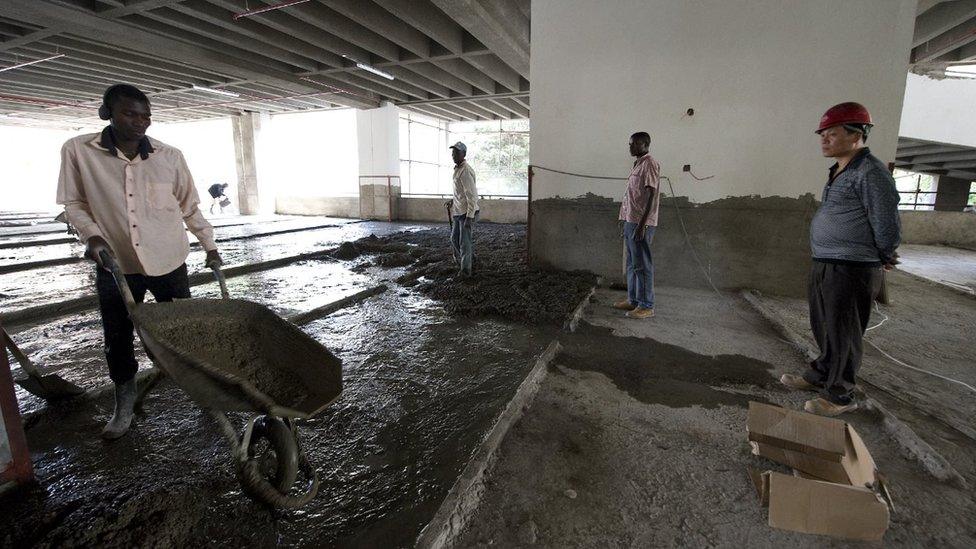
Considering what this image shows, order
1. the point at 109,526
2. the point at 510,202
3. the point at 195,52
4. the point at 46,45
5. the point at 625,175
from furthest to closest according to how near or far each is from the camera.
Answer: the point at 510,202, the point at 195,52, the point at 46,45, the point at 625,175, the point at 109,526

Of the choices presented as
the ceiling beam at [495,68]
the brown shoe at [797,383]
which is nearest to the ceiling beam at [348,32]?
the ceiling beam at [495,68]

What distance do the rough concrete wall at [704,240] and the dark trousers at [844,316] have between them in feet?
8.89

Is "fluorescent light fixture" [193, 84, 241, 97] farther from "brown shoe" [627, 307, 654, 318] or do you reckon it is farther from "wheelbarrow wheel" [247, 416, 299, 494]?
"wheelbarrow wheel" [247, 416, 299, 494]

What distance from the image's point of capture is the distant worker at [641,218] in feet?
14.3

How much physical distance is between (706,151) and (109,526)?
6454 mm

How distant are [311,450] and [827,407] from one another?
125 inches

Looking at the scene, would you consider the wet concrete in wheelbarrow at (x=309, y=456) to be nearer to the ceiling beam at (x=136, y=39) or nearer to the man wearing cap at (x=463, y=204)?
the man wearing cap at (x=463, y=204)

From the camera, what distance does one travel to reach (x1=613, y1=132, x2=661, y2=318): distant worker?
4.36 metres

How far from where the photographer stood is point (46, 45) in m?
9.50

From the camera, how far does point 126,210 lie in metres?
2.25

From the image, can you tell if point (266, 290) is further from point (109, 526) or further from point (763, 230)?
point (763, 230)

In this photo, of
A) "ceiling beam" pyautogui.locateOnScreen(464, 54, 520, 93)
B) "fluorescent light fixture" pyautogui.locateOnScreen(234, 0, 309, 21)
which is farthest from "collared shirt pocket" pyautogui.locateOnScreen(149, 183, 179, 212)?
"ceiling beam" pyautogui.locateOnScreen(464, 54, 520, 93)

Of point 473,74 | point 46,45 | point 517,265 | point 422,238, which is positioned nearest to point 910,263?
point 517,265

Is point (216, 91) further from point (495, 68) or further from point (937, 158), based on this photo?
point (937, 158)
